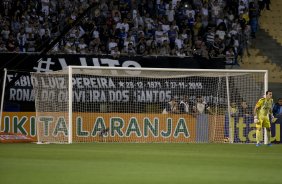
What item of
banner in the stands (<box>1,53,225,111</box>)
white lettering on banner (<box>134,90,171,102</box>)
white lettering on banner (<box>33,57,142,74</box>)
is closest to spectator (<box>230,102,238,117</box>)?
banner in the stands (<box>1,53,225,111</box>)

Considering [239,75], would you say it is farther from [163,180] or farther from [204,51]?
[163,180]

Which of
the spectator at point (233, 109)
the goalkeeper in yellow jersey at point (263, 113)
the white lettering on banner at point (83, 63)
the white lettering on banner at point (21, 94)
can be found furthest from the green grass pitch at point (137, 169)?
the white lettering on banner at point (83, 63)

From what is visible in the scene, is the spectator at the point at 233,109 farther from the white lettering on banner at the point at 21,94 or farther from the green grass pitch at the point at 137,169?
the green grass pitch at the point at 137,169

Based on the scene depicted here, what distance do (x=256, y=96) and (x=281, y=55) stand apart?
27.1ft

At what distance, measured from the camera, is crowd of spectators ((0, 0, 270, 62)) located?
96.7 feet

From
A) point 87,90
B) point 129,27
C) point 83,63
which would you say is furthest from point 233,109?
point 129,27

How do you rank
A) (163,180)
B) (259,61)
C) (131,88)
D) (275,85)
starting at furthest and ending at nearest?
1. (259,61)
2. (275,85)
3. (131,88)
4. (163,180)

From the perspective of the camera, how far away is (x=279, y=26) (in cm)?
3681

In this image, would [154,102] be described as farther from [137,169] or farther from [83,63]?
[137,169]

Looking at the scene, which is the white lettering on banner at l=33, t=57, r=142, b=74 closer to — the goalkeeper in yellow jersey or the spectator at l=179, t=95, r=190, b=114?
the spectator at l=179, t=95, r=190, b=114

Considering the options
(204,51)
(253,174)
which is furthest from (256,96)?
(253,174)

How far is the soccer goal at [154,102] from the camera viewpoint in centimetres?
2661

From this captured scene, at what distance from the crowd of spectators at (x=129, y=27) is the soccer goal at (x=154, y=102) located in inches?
69.4

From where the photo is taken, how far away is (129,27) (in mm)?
31328
